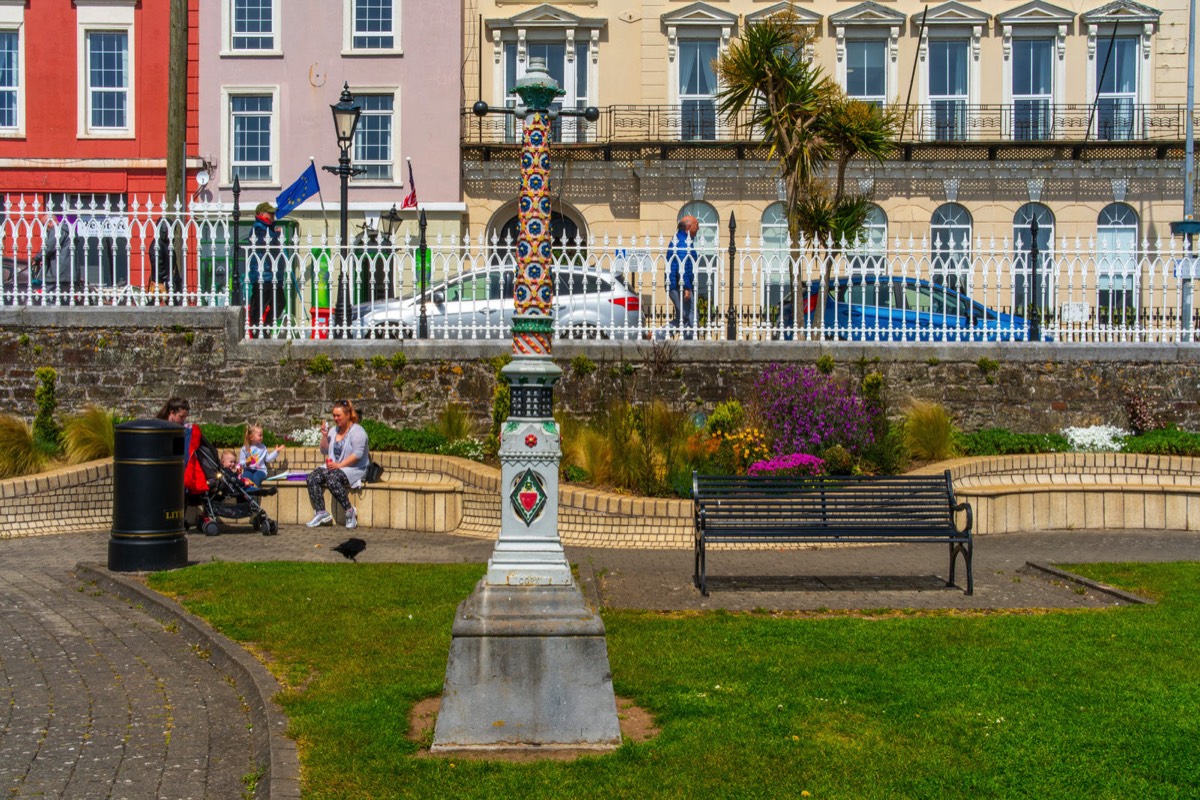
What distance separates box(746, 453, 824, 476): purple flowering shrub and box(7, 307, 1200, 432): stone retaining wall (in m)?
2.62

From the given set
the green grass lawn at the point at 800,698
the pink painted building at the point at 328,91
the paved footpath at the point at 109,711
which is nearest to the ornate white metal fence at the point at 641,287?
the green grass lawn at the point at 800,698

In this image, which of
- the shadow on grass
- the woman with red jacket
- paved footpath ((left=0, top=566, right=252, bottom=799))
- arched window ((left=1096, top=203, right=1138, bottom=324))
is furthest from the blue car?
paved footpath ((left=0, top=566, right=252, bottom=799))

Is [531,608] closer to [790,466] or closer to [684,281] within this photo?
[790,466]

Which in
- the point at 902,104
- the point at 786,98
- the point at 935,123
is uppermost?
the point at 902,104

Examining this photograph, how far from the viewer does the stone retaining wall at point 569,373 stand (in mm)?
16516

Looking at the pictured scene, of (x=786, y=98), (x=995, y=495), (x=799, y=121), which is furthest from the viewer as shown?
(x=786, y=98)

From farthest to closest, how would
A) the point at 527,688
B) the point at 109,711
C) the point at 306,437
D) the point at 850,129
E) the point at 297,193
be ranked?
the point at 297,193 < the point at 850,129 < the point at 306,437 < the point at 109,711 < the point at 527,688

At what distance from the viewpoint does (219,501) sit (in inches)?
557

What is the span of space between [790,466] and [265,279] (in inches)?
276

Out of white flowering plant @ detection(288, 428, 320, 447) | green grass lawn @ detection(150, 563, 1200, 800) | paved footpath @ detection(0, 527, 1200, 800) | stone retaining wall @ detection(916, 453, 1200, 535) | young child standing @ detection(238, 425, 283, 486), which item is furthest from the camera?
white flowering plant @ detection(288, 428, 320, 447)

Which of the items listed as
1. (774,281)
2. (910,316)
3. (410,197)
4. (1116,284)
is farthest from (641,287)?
(410,197)

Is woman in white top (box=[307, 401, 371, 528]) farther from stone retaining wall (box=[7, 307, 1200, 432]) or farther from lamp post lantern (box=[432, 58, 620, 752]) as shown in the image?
lamp post lantern (box=[432, 58, 620, 752])

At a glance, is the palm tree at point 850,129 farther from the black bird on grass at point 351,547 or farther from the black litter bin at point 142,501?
the black litter bin at point 142,501

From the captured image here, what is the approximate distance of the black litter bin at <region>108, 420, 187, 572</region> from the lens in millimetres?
11438
